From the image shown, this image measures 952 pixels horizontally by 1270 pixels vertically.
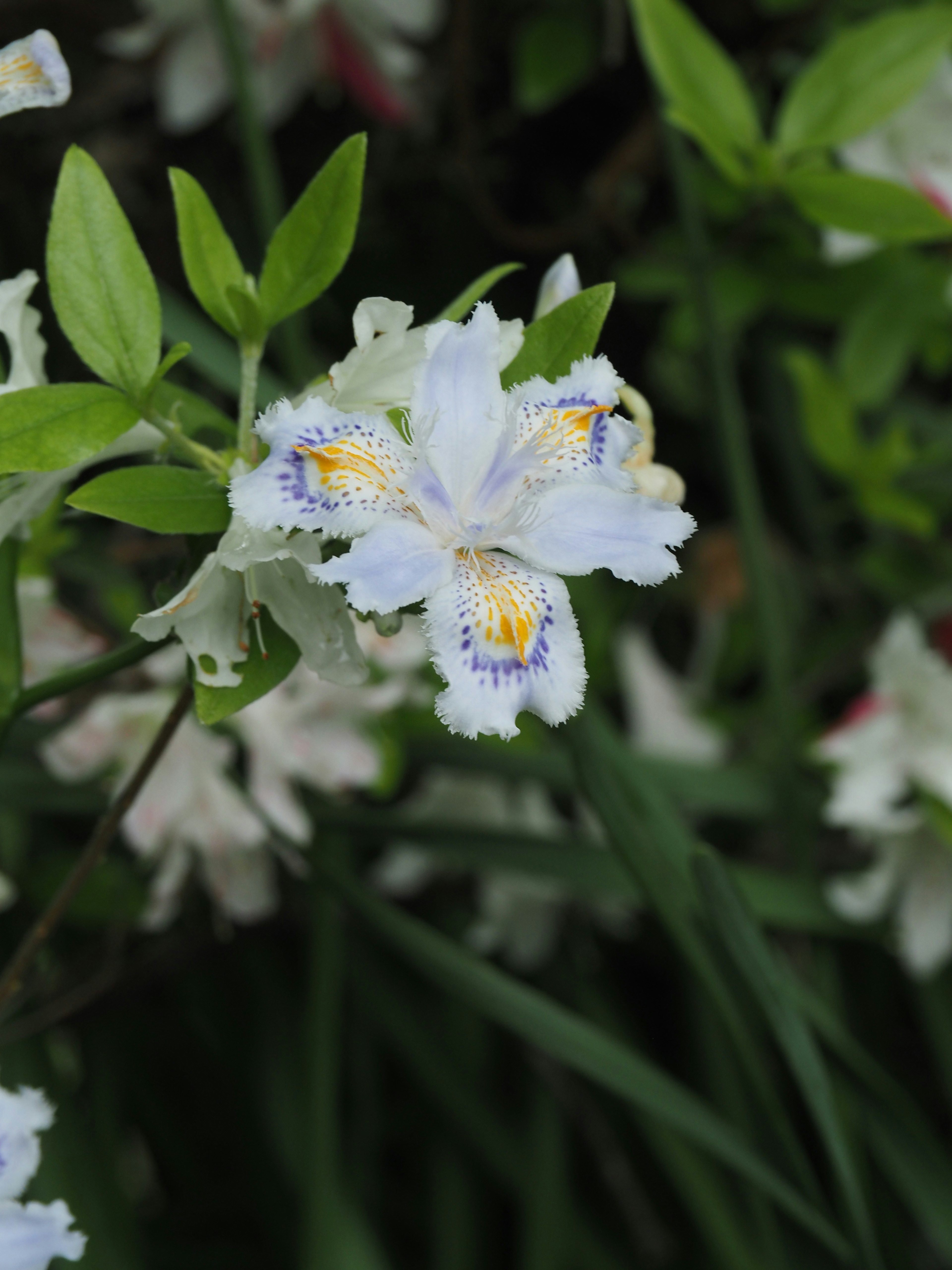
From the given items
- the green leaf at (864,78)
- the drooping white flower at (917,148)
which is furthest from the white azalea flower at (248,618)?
the drooping white flower at (917,148)

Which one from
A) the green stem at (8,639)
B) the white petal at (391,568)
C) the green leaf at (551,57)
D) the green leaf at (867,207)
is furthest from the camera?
the green leaf at (551,57)

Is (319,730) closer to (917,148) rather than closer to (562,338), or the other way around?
(562,338)

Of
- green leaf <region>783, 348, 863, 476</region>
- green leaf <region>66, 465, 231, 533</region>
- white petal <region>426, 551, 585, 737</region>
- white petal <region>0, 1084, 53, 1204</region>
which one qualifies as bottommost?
white petal <region>0, 1084, 53, 1204</region>

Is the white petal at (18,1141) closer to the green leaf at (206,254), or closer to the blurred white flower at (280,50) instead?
the green leaf at (206,254)

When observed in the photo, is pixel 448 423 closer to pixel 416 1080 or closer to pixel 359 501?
pixel 359 501

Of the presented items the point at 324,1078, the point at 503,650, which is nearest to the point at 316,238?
the point at 503,650

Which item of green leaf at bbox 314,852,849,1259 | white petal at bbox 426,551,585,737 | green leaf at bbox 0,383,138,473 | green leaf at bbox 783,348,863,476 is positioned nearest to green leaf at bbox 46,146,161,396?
green leaf at bbox 0,383,138,473

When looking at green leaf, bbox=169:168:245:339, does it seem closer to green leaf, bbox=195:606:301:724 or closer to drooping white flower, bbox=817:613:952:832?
green leaf, bbox=195:606:301:724

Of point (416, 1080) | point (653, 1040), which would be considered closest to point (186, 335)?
point (416, 1080)
